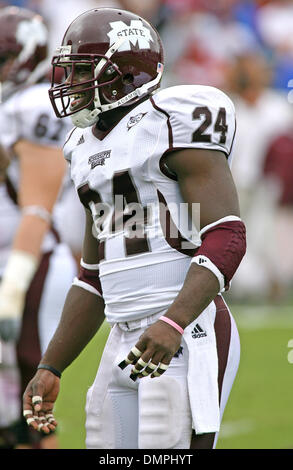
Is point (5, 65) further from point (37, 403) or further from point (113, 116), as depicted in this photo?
point (37, 403)

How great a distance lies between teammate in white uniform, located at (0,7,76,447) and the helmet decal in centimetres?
131

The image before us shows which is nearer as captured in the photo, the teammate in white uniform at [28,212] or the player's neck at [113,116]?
the player's neck at [113,116]

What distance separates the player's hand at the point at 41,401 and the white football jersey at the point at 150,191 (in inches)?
12.6

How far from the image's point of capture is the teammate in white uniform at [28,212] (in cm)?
423

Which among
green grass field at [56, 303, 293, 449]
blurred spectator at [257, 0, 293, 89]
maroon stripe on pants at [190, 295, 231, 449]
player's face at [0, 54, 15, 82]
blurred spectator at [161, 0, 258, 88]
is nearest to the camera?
maroon stripe on pants at [190, 295, 231, 449]

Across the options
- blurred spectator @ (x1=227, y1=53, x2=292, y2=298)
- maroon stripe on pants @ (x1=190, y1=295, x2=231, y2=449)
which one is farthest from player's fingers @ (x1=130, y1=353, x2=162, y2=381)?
blurred spectator @ (x1=227, y1=53, x2=292, y2=298)

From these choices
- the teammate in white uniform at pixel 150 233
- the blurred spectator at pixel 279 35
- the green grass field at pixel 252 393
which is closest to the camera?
the teammate in white uniform at pixel 150 233

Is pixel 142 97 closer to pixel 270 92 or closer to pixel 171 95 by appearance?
pixel 171 95

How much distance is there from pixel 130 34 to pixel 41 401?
3.70ft

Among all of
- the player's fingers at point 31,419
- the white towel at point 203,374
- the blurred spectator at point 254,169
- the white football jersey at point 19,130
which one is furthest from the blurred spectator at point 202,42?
the white towel at point 203,374

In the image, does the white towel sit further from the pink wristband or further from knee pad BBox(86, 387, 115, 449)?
knee pad BBox(86, 387, 115, 449)

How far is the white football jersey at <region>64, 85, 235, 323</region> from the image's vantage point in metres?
2.75

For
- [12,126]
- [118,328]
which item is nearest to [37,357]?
[12,126]

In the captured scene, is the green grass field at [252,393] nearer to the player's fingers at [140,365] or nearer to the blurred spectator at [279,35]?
the player's fingers at [140,365]
